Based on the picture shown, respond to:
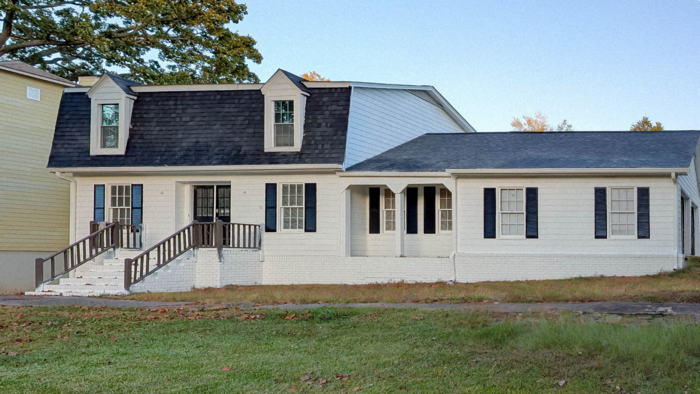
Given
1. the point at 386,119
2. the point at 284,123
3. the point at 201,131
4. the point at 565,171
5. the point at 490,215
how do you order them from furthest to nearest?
1. the point at 386,119
2. the point at 201,131
3. the point at 284,123
4. the point at 490,215
5. the point at 565,171

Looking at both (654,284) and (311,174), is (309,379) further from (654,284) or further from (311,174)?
(311,174)

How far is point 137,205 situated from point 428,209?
347 inches

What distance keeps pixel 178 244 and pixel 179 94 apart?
5.48m

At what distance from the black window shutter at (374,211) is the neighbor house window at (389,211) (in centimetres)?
25

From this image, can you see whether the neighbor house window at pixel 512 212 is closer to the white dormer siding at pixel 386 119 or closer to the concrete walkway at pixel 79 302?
the white dormer siding at pixel 386 119

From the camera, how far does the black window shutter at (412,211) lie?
962 inches

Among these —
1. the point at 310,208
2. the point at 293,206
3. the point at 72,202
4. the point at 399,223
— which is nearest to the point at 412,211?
the point at 399,223

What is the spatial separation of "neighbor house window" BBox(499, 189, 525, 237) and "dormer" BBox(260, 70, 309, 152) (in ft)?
20.0

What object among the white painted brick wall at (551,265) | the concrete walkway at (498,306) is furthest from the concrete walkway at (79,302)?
the white painted brick wall at (551,265)

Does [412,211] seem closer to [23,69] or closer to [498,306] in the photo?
[498,306]

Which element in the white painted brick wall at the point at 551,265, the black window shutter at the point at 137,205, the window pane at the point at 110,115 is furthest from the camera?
the window pane at the point at 110,115

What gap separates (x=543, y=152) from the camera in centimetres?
2339

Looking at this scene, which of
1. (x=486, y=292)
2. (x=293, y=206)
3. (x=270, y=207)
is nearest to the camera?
(x=486, y=292)

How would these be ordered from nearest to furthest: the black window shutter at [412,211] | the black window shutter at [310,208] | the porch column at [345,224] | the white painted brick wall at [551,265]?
the white painted brick wall at [551,265]
the porch column at [345,224]
the black window shutter at [310,208]
the black window shutter at [412,211]
